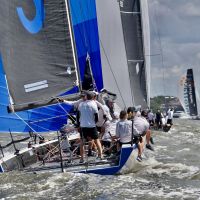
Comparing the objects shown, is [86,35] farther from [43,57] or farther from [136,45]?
[136,45]

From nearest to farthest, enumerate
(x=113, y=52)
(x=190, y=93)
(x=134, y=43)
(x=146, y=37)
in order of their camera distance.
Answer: (x=113, y=52)
(x=134, y=43)
(x=146, y=37)
(x=190, y=93)

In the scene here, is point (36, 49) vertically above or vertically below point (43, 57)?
above

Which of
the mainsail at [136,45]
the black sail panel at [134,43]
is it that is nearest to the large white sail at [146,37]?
the mainsail at [136,45]

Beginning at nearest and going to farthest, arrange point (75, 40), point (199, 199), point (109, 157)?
point (199, 199) < point (109, 157) < point (75, 40)

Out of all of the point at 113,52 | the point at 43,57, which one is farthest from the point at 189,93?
the point at 43,57

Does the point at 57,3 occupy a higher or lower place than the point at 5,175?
higher

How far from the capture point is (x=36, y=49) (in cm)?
965

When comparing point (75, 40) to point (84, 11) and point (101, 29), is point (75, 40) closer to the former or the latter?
point (84, 11)

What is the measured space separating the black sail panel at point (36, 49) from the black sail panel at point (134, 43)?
532cm

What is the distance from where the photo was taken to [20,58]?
9609 millimetres

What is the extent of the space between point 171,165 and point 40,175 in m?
3.10

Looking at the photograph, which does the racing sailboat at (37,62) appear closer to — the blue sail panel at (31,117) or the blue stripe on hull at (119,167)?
the blue sail panel at (31,117)

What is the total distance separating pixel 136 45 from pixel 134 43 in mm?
106

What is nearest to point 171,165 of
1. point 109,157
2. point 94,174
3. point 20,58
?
point 109,157
